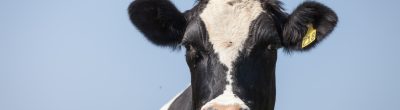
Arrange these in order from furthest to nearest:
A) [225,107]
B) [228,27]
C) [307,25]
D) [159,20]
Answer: [159,20], [307,25], [228,27], [225,107]

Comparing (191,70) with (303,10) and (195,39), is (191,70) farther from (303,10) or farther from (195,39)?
(303,10)

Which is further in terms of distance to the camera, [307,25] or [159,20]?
[159,20]

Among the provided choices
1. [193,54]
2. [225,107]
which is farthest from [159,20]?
[225,107]

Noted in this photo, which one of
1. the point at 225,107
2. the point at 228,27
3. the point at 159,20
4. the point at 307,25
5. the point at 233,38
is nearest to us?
the point at 225,107

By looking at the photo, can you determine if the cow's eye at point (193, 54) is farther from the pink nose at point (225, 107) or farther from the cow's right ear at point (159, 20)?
the pink nose at point (225, 107)

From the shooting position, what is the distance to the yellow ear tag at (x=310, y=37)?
809cm

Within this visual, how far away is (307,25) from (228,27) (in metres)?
1.14

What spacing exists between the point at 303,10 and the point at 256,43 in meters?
0.97

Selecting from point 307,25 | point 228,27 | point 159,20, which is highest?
point 159,20

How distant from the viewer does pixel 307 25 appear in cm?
809

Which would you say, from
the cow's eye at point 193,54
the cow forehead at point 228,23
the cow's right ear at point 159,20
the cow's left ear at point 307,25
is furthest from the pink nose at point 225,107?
the cow's right ear at point 159,20

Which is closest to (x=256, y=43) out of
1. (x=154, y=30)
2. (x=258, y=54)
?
(x=258, y=54)

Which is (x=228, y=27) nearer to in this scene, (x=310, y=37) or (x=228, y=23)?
Answer: (x=228, y=23)

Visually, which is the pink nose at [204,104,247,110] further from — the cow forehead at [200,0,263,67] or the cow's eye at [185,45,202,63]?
the cow's eye at [185,45,202,63]
